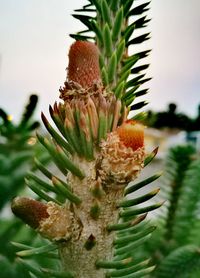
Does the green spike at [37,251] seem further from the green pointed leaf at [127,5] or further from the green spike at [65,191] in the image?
the green pointed leaf at [127,5]

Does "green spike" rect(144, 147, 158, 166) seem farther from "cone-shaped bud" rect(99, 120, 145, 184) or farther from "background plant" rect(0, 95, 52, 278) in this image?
"background plant" rect(0, 95, 52, 278)

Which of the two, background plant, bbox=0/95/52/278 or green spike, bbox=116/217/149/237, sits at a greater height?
green spike, bbox=116/217/149/237

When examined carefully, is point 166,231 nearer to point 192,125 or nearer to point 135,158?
point 192,125

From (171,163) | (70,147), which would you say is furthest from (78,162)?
(171,163)

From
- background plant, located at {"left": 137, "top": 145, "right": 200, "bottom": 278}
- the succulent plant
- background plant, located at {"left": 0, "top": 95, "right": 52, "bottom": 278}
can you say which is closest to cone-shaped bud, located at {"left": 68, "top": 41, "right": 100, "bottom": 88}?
the succulent plant

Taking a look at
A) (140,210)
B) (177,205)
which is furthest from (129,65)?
(177,205)

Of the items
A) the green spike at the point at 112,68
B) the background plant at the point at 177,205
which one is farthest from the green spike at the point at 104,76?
the background plant at the point at 177,205
